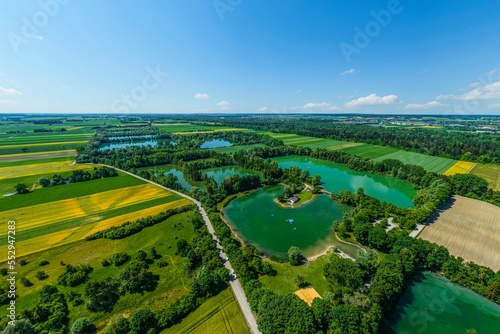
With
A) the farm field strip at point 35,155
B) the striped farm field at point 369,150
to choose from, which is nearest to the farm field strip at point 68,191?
the farm field strip at point 35,155

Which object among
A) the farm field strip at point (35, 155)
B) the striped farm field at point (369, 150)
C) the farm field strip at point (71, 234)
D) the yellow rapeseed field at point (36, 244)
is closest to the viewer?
the yellow rapeseed field at point (36, 244)

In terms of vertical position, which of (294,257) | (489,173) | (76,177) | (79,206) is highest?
(76,177)

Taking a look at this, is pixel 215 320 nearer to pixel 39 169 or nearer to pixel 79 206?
pixel 79 206

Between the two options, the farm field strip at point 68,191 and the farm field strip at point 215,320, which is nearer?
the farm field strip at point 215,320

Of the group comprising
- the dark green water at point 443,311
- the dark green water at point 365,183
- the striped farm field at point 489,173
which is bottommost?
the dark green water at point 365,183

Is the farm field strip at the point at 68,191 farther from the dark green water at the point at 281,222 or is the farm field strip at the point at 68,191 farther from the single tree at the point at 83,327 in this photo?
the single tree at the point at 83,327

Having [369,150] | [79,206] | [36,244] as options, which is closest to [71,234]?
[36,244]

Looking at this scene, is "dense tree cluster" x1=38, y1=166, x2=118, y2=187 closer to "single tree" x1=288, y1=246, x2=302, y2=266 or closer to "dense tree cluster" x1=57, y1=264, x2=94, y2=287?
"dense tree cluster" x1=57, y1=264, x2=94, y2=287
